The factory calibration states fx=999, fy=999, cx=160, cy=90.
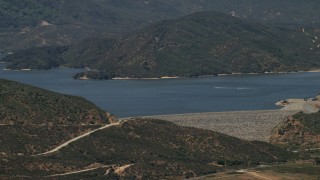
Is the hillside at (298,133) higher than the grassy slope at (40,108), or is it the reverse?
the grassy slope at (40,108)

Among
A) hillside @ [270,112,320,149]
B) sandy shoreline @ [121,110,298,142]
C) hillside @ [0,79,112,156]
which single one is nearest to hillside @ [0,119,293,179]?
hillside @ [0,79,112,156]

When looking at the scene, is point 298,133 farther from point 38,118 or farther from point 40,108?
point 38,118

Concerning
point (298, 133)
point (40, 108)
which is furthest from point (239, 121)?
point (40, 108)

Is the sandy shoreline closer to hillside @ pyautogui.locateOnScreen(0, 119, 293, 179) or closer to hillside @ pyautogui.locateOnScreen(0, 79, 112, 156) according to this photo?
hillside @ pyautogui.locateOnScreen(0, 119, 293, 179)

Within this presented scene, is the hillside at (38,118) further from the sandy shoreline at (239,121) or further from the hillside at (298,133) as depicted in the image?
the hillside at (298,133)

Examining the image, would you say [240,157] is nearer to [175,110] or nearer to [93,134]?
[93,134]

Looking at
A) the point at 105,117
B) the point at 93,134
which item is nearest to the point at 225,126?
the point at 105,117

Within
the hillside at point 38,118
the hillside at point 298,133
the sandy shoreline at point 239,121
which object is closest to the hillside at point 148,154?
the hillside at point 38,118
